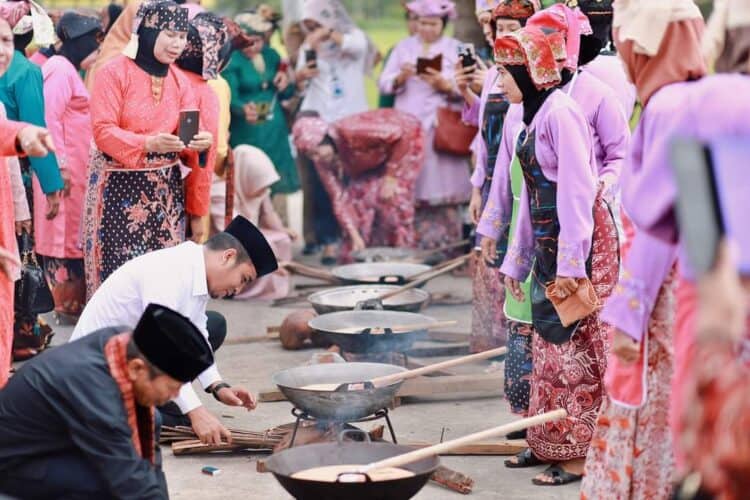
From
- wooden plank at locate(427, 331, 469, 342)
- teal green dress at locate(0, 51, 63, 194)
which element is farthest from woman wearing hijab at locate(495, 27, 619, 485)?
teal green dress at locate(0, 51, 63, 194)

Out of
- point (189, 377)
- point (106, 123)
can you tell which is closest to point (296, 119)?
point (106, 123)

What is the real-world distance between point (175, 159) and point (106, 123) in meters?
0.43

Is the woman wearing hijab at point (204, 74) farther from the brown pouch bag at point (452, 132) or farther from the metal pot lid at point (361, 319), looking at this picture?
the brown pouch bag at point (452, 132)

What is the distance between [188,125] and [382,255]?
114 inches

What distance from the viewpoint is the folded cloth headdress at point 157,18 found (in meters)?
6.42

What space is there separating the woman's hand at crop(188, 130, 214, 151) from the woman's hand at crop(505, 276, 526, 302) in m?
1.87

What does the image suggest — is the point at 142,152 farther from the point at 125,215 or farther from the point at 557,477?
the point at 557,477

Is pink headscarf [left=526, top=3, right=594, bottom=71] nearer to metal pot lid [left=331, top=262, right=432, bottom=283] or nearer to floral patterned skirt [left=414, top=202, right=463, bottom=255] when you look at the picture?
metal pot lid [left=331, top=262, right=432, bottom=283]

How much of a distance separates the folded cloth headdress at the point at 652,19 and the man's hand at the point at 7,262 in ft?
8.21

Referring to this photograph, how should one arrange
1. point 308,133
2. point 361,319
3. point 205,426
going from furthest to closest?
point 308,133, point 361,319, point 205,426

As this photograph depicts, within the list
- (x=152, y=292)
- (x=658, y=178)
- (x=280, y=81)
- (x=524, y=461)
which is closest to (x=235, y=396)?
(x=152, y=292)

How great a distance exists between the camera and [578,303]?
200 inches

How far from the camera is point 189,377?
3914mm

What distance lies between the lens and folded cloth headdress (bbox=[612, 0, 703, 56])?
3787mm
